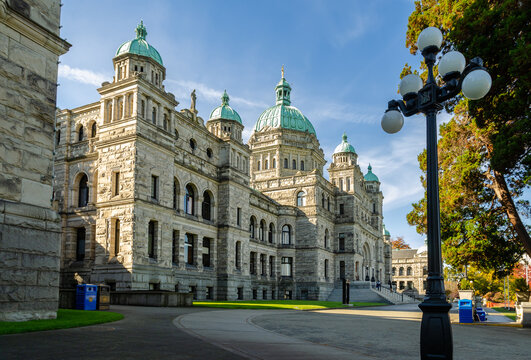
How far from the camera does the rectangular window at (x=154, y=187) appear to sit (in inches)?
1212

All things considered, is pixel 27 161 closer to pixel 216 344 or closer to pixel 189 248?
pixel 216 344

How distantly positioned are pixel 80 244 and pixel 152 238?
5.02 m

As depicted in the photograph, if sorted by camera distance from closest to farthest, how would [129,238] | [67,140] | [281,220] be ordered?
1. [129,238]
2. [67,140]
3. [281,220]

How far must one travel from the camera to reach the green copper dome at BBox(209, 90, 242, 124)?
4645cm

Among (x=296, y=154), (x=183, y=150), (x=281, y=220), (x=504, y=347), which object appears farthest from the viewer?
(x=296, y=154)

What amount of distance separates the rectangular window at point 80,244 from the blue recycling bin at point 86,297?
1403cm

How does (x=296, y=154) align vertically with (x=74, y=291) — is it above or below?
above

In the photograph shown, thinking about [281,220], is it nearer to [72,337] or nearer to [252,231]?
[252,231]

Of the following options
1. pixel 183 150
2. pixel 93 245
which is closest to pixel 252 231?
pixel 183 150

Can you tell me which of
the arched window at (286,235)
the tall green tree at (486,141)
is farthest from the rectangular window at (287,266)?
the tall green tree at (486,141)

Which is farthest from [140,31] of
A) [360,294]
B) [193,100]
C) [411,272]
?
[411,272]

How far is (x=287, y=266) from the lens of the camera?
5272cm

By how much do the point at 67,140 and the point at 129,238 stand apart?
30.8 ft

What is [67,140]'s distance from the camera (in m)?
32.8
